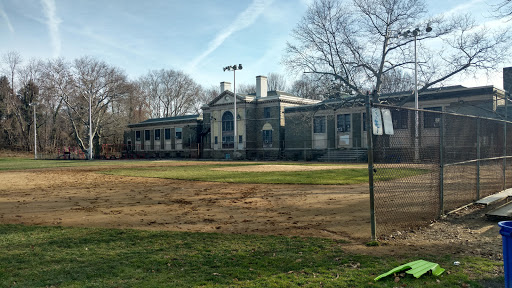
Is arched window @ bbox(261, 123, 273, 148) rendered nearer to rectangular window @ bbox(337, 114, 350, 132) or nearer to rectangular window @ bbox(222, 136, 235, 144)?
rectangular window @ bbox(222, 136, 235, 144)

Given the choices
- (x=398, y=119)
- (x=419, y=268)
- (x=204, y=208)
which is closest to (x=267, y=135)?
(x=204, y=208)

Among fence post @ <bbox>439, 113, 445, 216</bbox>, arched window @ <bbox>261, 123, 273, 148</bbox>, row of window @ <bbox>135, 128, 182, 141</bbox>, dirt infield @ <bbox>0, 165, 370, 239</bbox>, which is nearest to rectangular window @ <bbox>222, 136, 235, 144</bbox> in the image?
arched window @ <bbox>261, 123, 273, 148</bbox>

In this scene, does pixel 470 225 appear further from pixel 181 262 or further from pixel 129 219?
pixel 129 219

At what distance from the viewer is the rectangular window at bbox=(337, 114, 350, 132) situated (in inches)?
1790

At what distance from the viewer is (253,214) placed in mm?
9688

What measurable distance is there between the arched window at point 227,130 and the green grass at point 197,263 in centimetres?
5024

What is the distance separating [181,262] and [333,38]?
32.9 meters

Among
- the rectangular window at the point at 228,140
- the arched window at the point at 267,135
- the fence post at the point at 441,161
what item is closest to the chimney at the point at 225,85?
the rectangular window at the point at 228,140

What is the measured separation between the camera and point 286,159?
165 feet

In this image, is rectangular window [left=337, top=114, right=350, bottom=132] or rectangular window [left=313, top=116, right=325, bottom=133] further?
rectangular window [left=313, top=116, right=325, bottom=133]

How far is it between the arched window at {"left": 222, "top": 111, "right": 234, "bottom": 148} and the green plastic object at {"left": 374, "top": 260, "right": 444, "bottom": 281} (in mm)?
52554

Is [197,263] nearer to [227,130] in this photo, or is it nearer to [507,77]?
[507,77]

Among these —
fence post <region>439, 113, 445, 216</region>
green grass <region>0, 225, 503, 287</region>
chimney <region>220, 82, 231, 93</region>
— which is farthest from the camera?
chimney <region>220, 82, 231, 93</region>

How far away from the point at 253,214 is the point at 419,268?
17.0 ft
